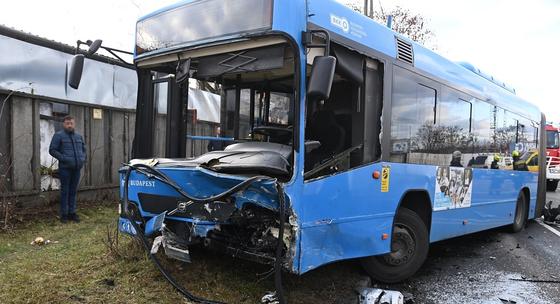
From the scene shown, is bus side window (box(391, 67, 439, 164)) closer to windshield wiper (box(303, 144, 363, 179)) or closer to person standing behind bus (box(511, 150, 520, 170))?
windshield wiper (box(303, 144, 363, 179))

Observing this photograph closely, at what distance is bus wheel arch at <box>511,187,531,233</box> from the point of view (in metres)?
8.95

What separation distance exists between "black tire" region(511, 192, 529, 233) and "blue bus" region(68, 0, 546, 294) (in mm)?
3449

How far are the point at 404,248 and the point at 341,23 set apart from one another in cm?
278

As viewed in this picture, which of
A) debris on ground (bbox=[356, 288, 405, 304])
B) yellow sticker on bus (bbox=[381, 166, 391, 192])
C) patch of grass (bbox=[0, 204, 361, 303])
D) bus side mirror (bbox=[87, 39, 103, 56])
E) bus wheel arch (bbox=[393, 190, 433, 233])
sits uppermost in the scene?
bus side mirror (bbox=[87, 39, 103, 56])

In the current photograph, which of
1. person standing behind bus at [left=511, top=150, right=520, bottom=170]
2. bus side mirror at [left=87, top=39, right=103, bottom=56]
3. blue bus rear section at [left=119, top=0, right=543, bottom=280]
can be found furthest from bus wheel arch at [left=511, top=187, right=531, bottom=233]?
bus side mirror at [left=87, top=39, right=103, bottom=56]

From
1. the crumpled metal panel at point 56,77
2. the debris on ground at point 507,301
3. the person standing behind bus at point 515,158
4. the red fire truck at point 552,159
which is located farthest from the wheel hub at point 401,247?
the red fire truck at point 552,159

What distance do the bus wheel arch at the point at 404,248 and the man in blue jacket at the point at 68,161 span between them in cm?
508

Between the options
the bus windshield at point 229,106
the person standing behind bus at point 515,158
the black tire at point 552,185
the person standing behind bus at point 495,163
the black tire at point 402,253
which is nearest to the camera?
the bus windshield at point 229,106

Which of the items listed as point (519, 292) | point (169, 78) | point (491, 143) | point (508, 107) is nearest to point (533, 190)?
point (508, 107)

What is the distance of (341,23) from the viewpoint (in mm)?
4164

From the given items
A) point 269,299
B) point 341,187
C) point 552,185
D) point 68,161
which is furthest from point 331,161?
point 552,185

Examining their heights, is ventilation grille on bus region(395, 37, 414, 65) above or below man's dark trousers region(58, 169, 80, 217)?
above

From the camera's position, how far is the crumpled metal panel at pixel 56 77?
285 inches

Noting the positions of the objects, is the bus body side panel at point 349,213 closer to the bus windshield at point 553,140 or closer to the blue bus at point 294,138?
the blue bus at point 294,138
